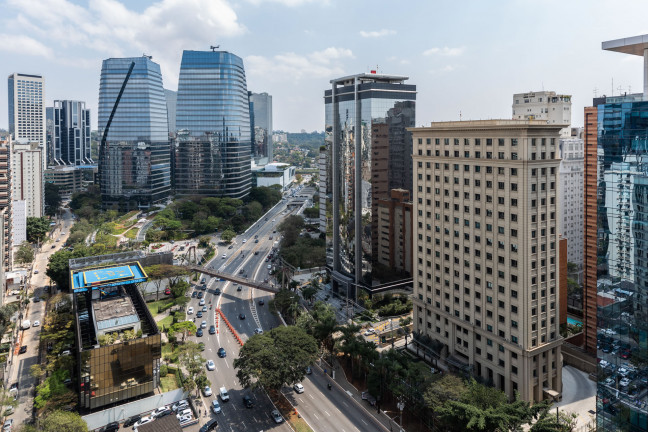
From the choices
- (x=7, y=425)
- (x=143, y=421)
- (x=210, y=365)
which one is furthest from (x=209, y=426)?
(x=7, y=425)

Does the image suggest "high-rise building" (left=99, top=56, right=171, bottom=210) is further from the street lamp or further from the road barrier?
the street lamp

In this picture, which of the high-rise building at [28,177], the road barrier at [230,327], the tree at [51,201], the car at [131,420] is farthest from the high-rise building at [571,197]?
the tree at [51,201]

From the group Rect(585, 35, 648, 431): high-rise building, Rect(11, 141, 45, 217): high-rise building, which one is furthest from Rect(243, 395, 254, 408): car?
Rect(11, 141, 45, 217): high-rise building

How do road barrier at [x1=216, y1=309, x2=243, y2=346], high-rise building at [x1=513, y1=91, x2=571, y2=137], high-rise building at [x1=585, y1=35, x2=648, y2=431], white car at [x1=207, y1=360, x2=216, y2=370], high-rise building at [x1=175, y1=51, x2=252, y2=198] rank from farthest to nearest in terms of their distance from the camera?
high-rise building at [x1=175, y1=51, x2=252, y2=198], high-rise building at [x1=513, y1=91, x2=571, y2=137], road barrier at [x1=216, y1=309, x2=243, y2=346], white car at [x1=207, y1=360, x2=216, y2=370], high-rise building at [x1=585, y1=35, x2=648, y2=431]

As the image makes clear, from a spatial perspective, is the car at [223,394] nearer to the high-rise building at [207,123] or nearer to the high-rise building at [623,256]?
the high-rise building at [623,256]

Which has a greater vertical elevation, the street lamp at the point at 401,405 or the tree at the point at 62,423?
the tree at the point at 62,423

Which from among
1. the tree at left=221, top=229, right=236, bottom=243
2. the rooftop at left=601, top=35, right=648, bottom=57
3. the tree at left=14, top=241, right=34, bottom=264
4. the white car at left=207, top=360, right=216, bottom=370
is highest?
the rooftop at left=601, top=35, right=648, bottom=57
